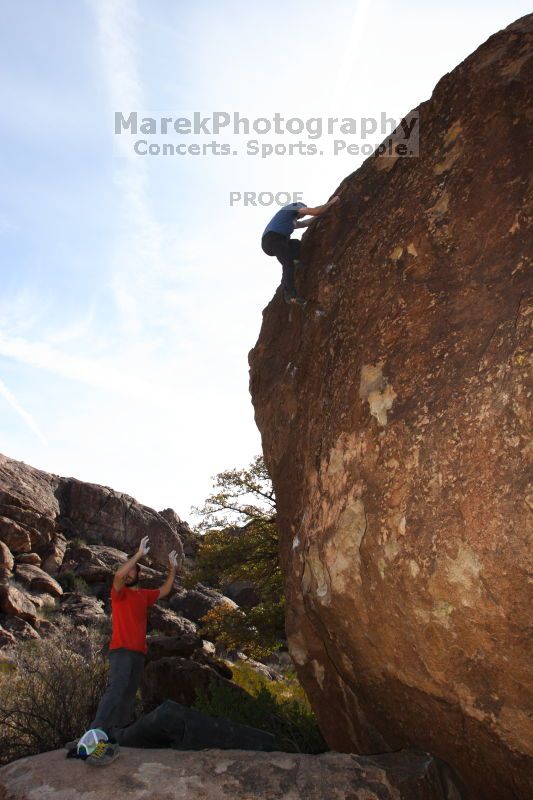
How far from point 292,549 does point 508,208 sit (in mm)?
2920

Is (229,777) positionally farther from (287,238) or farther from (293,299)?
(287,238)

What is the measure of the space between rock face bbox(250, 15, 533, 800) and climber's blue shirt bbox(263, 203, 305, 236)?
103 centimetres

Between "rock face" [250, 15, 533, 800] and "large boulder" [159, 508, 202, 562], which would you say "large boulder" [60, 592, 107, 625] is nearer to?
"large boulder" [159, 508, 202, 562]

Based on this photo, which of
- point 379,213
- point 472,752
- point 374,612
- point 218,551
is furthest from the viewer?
point 218,551

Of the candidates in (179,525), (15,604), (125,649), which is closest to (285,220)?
(125,649)

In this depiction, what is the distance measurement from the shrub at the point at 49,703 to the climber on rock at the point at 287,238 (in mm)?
5215

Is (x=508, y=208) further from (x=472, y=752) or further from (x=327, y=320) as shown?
(x=472, y=752)

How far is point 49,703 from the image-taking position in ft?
23.4

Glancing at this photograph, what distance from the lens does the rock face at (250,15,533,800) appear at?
3045mm

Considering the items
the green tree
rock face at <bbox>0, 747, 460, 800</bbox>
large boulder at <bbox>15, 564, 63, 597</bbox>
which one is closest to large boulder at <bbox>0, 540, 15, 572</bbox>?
large boulder at <bbox>15, 564, 63, 597</bbox>

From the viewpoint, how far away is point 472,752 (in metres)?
3.33

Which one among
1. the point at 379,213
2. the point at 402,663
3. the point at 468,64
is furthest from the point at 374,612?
the point at 468,64

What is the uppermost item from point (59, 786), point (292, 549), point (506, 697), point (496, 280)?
point (496, 280)

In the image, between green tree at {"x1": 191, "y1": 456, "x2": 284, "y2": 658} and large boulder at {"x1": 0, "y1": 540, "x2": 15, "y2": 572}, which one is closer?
green tree at {"x1": 191, "y1": 456, "x2": 284, "y2": 658}
